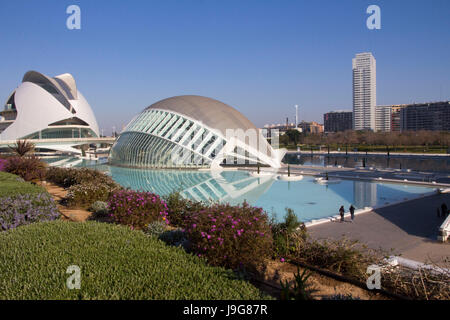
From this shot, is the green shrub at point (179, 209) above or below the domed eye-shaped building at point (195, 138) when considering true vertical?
below

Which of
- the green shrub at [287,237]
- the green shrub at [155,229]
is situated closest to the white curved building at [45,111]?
the green shrub at [155,229]

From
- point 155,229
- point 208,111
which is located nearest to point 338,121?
point 208,111

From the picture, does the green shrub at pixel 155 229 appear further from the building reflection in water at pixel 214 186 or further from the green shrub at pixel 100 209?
the building reflection in water at pixel 214 186

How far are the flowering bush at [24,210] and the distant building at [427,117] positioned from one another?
121387mm

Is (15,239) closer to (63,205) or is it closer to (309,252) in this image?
(309,252)

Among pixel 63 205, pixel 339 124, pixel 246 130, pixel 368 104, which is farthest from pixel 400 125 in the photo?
pixel 63 205

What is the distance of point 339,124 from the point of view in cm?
16525

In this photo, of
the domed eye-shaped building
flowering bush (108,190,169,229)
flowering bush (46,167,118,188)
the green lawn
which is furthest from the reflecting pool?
the green lawn

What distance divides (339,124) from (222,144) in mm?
145135

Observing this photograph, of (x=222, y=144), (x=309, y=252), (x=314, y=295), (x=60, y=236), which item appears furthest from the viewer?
(x=222, y=144)

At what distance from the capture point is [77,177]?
17703mm

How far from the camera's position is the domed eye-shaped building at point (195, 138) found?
31.4 meters

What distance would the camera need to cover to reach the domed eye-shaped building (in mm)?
31438

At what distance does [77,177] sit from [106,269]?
46.2 ft
